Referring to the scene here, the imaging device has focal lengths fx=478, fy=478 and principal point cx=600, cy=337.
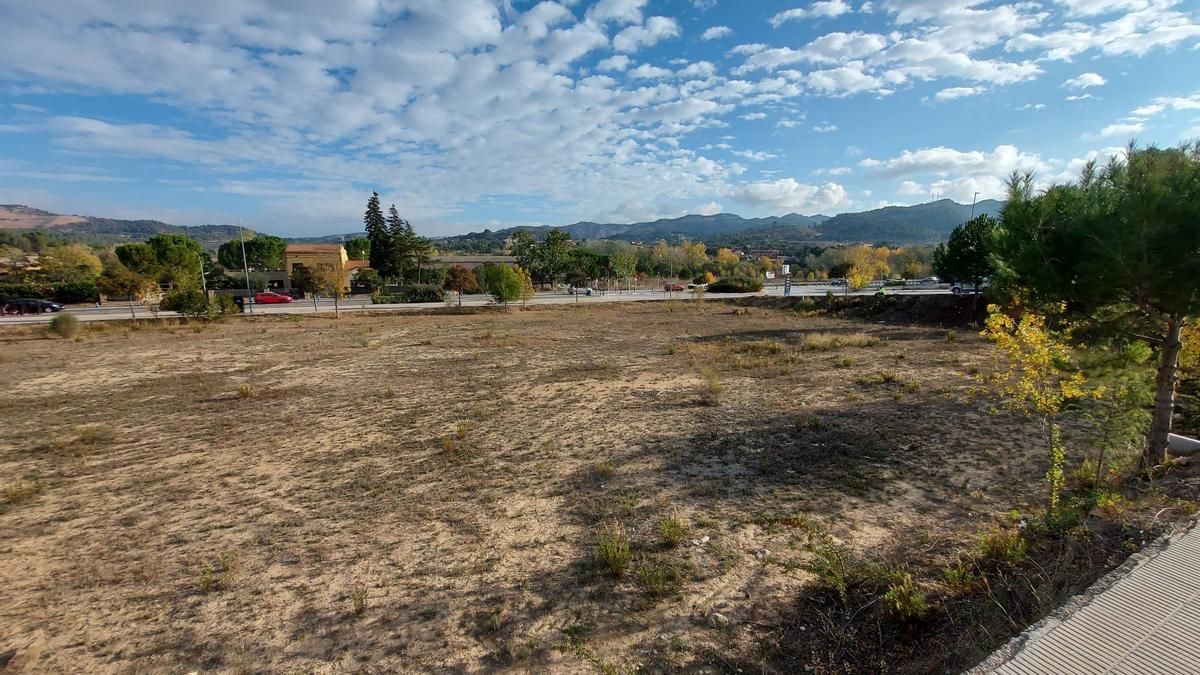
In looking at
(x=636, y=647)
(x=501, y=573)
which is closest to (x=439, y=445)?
(x=501, y=573)

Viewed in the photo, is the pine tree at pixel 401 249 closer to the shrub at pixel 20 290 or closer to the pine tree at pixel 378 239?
the pine tree at pixel 378 239

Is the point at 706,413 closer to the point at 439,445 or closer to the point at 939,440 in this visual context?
the point at 939,440

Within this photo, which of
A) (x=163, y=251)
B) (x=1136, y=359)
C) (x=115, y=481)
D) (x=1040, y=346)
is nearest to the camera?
(x=1040, y=346)

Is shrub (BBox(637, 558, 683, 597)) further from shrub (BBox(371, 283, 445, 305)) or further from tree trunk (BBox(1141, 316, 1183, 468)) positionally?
shrub (BBox(371, 283, 445, 305))

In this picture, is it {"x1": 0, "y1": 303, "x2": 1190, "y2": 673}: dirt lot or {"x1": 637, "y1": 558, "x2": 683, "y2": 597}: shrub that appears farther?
{"x1": 637, "y1": 558, "x2": 683, "y2": 597}: shrub

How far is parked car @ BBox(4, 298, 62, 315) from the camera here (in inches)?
1578

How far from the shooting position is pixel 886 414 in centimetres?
1076

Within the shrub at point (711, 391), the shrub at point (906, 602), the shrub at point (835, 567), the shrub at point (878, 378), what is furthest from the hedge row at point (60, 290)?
the shrub at point (906, 602)

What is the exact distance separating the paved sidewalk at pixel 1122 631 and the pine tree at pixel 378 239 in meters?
73.0

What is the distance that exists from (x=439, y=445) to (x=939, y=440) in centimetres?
965

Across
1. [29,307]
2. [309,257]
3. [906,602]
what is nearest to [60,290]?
[29,307]

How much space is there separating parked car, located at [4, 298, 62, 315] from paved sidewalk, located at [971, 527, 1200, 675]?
6130 centimetres

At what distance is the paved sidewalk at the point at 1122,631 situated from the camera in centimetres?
255

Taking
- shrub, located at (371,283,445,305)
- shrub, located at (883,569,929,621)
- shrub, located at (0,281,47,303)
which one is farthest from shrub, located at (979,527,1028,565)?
shrub, located at (0,281,47,303)
